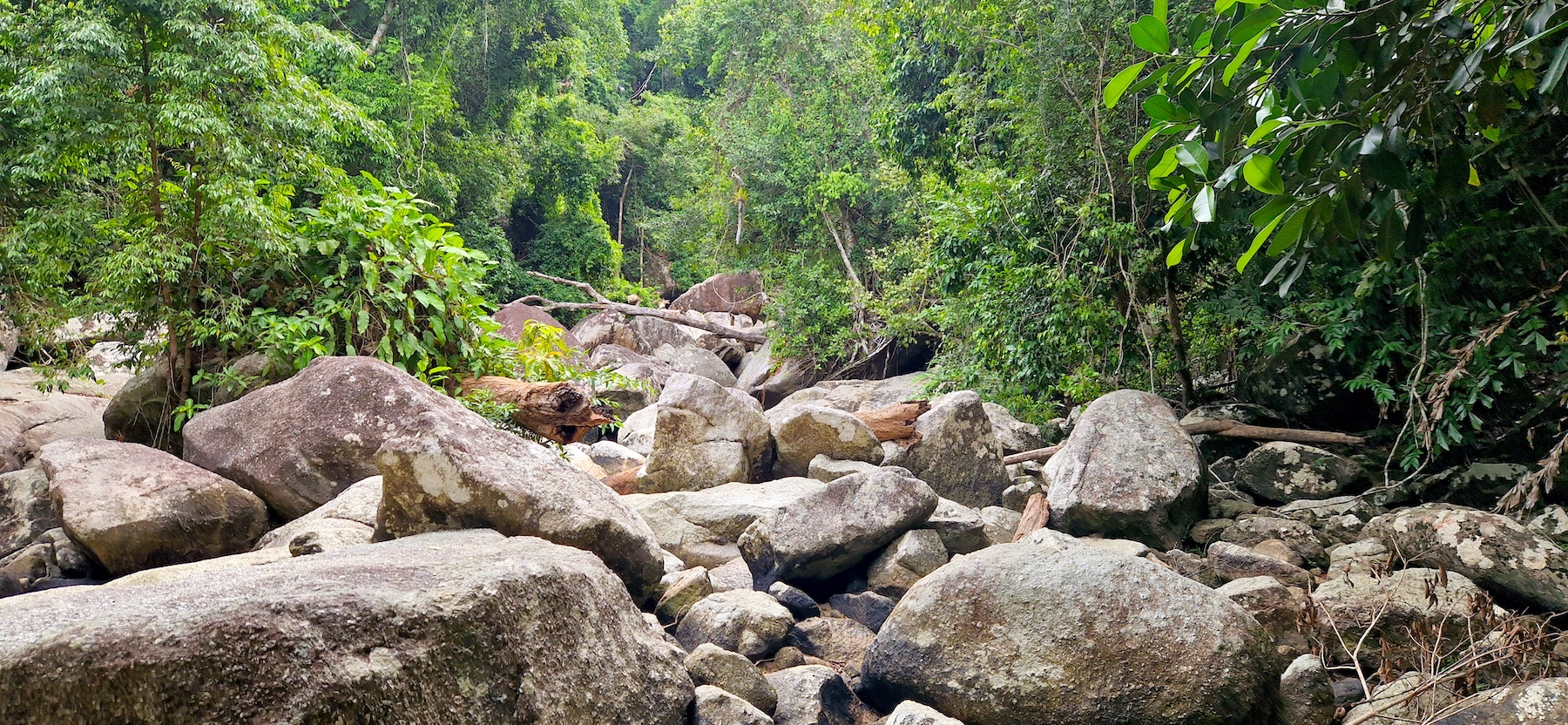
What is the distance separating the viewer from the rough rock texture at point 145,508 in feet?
16.2

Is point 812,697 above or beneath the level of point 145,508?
beneath

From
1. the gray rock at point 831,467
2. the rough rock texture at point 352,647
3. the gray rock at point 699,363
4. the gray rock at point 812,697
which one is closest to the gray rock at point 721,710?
the rough rock texture at point 352,647

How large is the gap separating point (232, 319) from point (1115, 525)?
5872 millimetres

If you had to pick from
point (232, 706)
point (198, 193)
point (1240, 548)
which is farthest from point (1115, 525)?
point (198, 193)

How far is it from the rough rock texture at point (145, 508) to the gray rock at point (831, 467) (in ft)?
12.5

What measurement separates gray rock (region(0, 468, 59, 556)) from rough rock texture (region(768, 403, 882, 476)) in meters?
4.97

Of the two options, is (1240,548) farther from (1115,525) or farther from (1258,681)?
(1258,681)

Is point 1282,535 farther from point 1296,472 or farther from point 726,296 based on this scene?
point 726,296

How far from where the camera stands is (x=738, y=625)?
4.33 m

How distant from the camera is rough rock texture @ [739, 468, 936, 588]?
17.5ft

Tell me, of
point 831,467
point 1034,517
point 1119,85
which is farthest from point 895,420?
point 1119,85

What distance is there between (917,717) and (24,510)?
571 cm

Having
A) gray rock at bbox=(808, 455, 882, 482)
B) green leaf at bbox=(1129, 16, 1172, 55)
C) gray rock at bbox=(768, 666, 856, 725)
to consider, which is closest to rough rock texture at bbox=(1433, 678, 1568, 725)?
gray rock at bbox=(768, 666, 856, 725)

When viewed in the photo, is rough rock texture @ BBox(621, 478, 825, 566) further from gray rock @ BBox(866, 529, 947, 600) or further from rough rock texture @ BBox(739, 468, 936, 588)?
gray rock @ BBox(866, 529, 947, 600)
